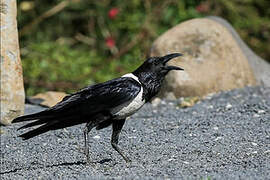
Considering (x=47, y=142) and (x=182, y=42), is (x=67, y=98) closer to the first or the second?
(x=47, y=142)

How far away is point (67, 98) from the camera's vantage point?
186 inches

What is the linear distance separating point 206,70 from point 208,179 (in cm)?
408

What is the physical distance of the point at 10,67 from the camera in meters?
6.24

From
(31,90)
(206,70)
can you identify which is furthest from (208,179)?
(31,90)

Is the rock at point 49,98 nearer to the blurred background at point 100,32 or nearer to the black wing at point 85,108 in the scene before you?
the blurred background at point 100,32

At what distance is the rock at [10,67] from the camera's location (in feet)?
20.1

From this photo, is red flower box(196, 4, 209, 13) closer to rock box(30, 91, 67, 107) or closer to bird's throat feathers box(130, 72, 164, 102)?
rock box(30, 91, 67, 107)

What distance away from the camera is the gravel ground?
13.8 ft

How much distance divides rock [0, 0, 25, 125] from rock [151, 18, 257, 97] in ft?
7.19

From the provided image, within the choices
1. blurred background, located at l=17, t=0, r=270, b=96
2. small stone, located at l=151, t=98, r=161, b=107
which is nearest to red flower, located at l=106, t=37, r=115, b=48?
blurred background, located at l=17, t=0, r=270, b=96

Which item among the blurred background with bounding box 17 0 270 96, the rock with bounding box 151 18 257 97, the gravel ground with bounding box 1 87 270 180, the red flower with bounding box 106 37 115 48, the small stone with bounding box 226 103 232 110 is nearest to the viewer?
the gravel ground with bounding box 1 87 270 180

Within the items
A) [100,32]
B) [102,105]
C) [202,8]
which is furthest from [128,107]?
[100,32]

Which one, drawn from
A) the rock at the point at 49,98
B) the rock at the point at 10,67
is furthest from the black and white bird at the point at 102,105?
the rock at the point at 49,98

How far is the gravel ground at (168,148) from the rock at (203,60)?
602mm
